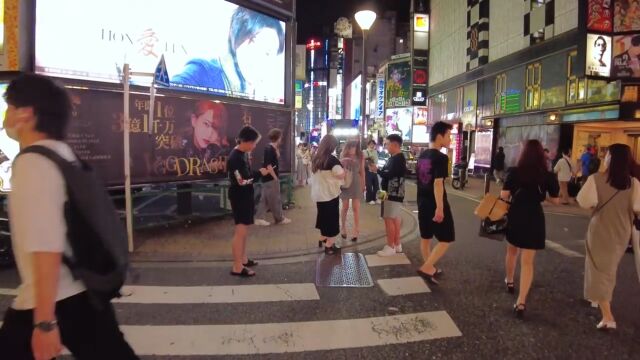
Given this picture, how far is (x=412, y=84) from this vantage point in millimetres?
34344

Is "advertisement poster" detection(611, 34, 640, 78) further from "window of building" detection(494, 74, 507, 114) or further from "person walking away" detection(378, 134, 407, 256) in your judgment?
"person walking away" detection(378, 134, 407, 256)

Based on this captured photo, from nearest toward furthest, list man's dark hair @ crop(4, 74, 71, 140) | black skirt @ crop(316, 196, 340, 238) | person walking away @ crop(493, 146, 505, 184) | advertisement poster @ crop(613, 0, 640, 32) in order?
1. man's dark hair @ crop(4, 74, 71, 140)
2. black skirt @ crop(316, 196, 340, 238)
3. advertisement poster @ crop(613, 0, 640, 32)
4. person walking away @ crop(493, 146, 505, 184)

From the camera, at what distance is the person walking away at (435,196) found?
5516mm

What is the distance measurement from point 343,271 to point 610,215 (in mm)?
3155

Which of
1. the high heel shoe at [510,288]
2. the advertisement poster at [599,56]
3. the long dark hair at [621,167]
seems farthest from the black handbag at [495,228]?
the advertisement poster at [599,56]

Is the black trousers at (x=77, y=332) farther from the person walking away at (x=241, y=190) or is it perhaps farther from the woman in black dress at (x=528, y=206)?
the woman in black dress at (x=528, y=206)

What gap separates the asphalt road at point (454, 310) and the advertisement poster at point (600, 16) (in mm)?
9543

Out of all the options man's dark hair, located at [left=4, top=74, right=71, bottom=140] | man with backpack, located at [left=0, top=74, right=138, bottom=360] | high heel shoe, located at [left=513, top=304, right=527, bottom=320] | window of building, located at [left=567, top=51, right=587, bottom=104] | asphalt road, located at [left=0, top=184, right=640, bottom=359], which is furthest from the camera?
window of building, located at [left=567, top=51, right=587, bottom=104]

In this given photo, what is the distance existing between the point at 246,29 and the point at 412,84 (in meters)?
25.8

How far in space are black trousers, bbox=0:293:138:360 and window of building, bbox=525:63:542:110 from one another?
20.3 metres

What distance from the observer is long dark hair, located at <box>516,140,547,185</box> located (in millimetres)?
4656

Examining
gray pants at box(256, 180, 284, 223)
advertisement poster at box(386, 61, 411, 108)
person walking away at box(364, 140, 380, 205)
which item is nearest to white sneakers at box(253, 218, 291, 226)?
gray pants at box(256, 180, 284, 223)

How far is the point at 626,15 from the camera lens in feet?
44.9

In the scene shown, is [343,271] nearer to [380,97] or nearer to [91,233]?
[91,233]
